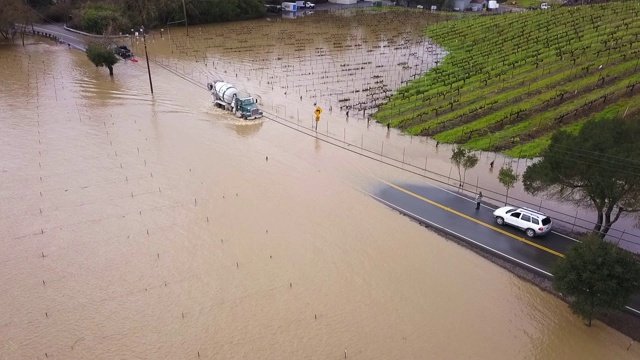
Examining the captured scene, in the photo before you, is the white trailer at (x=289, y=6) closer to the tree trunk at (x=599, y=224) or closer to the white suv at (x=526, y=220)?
the white suv at (x=526, y=220)

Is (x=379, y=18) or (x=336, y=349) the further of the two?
(x=379, y=18)

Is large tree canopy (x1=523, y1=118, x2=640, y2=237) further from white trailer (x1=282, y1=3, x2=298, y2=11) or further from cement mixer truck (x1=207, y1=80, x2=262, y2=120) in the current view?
white trailer (x1=282, y1=3, x2=298, y2=11)

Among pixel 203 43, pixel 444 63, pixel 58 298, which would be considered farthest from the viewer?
pixel 203 43

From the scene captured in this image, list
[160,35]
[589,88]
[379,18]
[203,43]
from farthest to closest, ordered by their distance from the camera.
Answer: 1. [379,18]
2. [160,35]
3. [203,43]
4. [589,88]

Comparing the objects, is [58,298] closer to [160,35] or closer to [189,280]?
[189,280]

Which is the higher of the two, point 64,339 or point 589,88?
point 589,88

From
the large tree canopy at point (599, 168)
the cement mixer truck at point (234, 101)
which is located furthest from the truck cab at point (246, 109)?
the large tree canopy at point (599, 168)

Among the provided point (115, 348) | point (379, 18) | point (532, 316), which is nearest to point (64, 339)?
point (115, 348)
